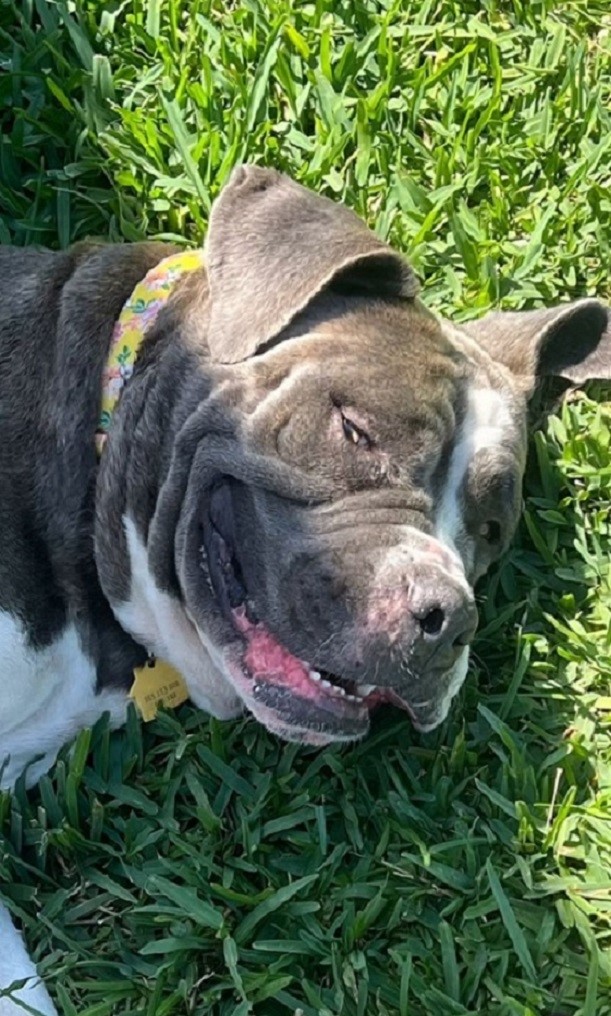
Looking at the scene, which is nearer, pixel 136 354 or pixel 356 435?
pixel 356 435

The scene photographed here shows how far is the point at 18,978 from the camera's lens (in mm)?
3738

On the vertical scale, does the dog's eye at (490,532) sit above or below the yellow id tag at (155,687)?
above

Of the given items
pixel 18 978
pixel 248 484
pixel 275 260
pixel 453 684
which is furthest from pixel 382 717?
pixel 275 260

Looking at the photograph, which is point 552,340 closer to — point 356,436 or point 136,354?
point 356,436

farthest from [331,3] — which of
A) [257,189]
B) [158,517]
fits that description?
[158,517]

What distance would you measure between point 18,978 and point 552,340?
7.66 ft

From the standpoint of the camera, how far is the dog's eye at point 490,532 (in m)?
4.04

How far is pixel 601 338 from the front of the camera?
4.59 meters

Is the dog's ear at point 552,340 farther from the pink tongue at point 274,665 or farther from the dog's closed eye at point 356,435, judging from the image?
the pink tongue at point 274,665

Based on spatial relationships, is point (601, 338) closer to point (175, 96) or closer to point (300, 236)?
point (300, 236)

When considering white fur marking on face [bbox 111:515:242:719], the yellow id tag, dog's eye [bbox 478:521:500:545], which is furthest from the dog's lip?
dog's eye [bbox 478:521:500:545]

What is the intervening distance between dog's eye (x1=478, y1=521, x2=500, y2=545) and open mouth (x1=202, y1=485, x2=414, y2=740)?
0.57 metres

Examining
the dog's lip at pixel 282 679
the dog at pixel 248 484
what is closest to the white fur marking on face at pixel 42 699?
the dog at pixel 248 484

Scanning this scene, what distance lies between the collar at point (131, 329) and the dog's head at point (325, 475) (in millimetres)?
124
